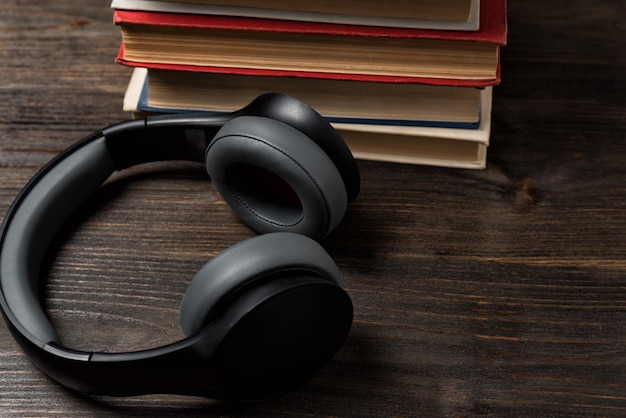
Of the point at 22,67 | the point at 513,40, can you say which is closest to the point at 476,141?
the point at 513,40

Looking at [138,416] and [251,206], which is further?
[251,206]

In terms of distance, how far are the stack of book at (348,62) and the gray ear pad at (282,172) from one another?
13 cm

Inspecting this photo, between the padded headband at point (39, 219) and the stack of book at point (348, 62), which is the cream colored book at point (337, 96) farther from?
the padded headband at point (39, 219)

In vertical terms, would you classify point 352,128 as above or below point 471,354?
above

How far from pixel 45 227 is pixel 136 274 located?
0.09m

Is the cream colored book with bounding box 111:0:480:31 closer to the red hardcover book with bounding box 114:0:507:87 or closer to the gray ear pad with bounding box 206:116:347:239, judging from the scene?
the red hardcover book with bounding box 114:0:507:87

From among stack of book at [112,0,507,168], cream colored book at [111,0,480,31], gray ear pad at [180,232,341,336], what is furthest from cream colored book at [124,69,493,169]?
gray ear pad at [180,232,341,336]

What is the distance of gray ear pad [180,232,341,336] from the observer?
2.03ft

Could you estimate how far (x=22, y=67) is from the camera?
1.00 metres

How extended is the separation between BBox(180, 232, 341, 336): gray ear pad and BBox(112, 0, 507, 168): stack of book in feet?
0.88

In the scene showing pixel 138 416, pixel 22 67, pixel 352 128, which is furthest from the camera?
pixel 22 67

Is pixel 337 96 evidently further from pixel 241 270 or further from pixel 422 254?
pixel 241 270

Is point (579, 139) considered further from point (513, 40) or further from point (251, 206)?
point (251, 206)

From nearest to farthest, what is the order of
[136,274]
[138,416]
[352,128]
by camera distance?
[138,416] < [136,274] < [352,128]
